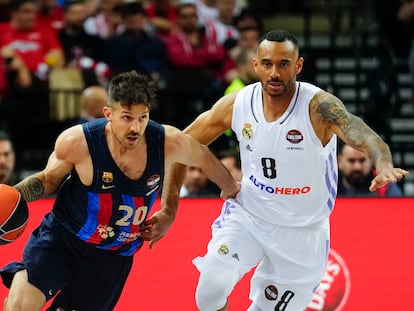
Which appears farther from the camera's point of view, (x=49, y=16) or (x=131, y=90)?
(x=49, y=16)

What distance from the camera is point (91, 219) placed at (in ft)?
23.1

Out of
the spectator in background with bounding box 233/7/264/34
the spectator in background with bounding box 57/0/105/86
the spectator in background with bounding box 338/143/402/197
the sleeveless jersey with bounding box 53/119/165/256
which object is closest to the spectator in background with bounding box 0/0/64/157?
the spectator in background with bounding box 57/0/105/86

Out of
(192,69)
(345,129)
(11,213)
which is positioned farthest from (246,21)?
(11,213)

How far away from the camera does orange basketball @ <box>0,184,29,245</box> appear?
6824 mm

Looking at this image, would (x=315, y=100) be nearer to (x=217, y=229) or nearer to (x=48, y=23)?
(x=217, y=229)

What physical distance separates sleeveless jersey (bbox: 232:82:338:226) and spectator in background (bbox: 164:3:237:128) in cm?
456

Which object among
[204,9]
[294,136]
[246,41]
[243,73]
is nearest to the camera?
[294,136]

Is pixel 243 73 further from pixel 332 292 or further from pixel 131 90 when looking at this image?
pixel 131 90

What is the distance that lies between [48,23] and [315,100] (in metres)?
6.06

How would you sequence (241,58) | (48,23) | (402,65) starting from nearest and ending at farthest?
(241,58) < (48,23) < (402,65)

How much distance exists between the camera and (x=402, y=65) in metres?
13.9

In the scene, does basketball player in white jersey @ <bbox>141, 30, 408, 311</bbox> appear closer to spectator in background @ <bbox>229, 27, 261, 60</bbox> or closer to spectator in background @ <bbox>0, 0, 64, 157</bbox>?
spectator in background @ <bbox>229, 27, 261, 60</bbox>

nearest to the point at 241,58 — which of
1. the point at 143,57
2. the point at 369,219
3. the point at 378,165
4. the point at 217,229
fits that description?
the point at 143,57

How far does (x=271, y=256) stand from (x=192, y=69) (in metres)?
5.33
